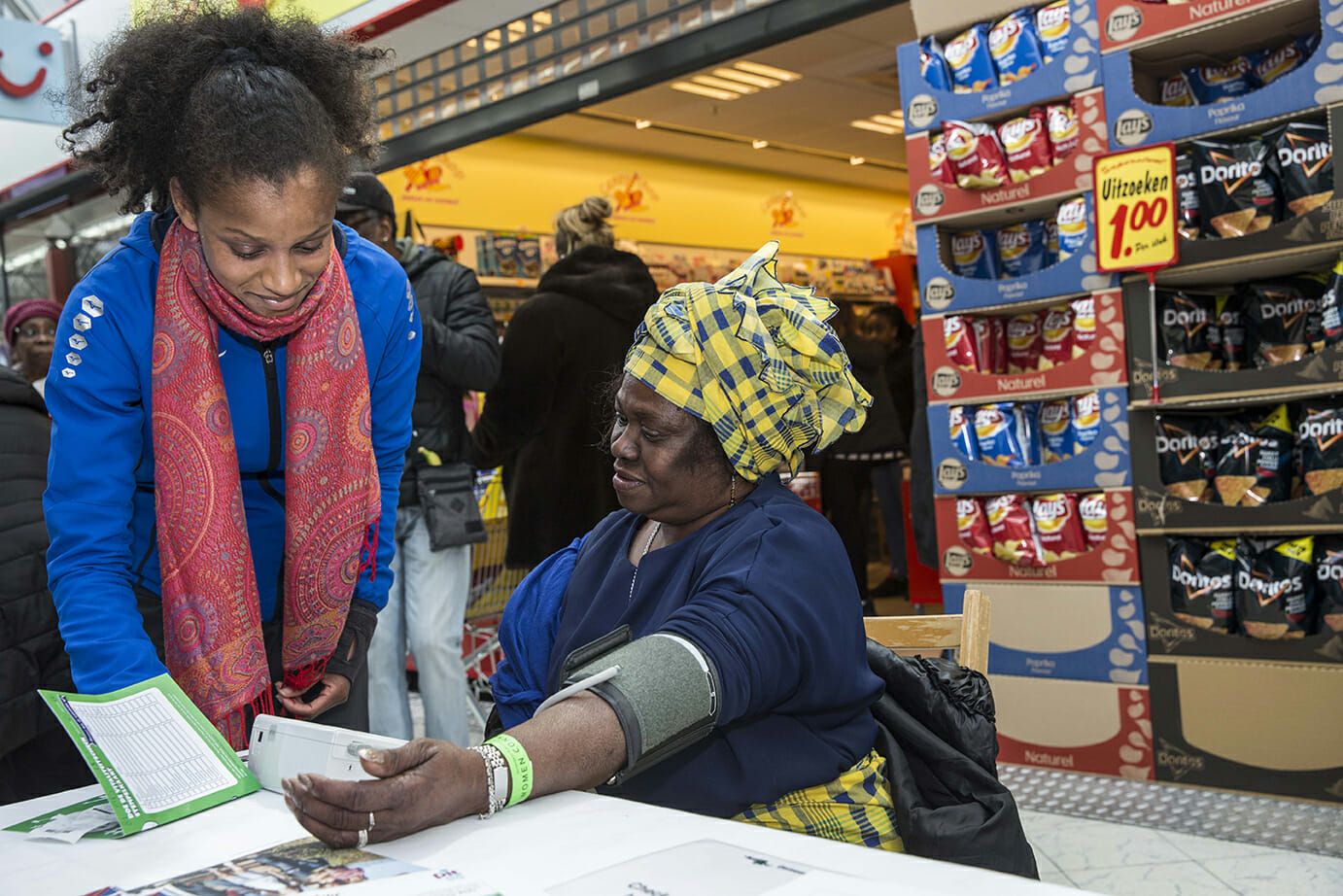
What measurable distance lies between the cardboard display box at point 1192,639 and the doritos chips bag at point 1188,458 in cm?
16

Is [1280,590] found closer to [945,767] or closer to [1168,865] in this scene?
[1168,865]

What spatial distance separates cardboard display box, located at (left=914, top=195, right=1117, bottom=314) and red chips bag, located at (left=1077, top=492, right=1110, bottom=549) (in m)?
0.62

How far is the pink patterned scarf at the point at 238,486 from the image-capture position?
5.60 ft

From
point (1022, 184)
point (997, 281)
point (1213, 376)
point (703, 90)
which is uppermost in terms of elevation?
point (703, 90)

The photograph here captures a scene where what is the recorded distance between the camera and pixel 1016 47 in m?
3.60

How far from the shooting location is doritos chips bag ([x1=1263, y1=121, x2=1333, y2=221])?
306 centimetres

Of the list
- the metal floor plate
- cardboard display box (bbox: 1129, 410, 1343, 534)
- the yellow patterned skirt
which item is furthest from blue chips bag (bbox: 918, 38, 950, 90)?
the yellow patterned skirt

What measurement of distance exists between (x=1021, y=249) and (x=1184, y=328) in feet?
2.10

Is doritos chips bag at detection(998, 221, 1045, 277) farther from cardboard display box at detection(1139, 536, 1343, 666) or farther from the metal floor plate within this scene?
the metal floor plate

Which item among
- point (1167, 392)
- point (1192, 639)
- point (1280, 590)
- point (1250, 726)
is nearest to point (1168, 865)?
point (1250, 726)

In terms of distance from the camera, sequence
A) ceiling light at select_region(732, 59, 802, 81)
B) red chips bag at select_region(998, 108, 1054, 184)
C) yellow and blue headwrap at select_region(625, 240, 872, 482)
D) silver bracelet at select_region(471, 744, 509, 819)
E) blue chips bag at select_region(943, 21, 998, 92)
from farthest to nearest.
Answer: ceiling light at select_region(732, 59, 802, 81), blue chips bag at select_region(943, 21, 998, 92), red chips bag at select_region(998, 108, 1054, 184), yellow and blue headwrap at select_region(625, 240, 872, 482), silver bracelet at select_region(471, 744, 509, 819)

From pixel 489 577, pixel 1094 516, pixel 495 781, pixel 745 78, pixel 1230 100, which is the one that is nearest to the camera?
pixel 495 781

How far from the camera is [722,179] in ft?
31.6

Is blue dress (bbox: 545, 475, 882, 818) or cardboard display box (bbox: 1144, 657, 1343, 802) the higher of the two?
blue dress (bbox: 545, 475, 882, 818)
